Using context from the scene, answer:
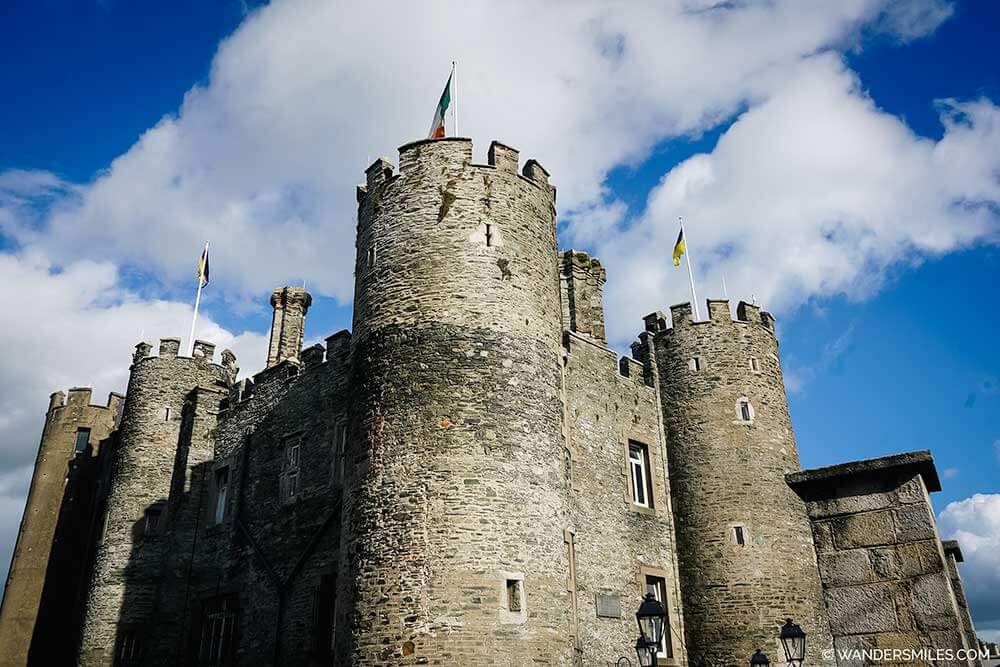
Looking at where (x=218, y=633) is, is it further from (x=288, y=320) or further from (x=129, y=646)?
(x=288, y=320)

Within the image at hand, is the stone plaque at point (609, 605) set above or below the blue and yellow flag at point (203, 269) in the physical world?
below

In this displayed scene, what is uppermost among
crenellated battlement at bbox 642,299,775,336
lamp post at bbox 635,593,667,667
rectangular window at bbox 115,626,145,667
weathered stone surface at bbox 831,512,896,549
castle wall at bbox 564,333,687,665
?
crenellated battlement at bbox 642,299,775,336

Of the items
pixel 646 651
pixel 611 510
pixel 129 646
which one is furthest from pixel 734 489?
pixel 129 646

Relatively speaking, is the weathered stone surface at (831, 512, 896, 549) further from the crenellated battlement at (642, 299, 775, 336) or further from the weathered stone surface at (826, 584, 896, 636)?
the crenellated battlement at (642, 299, 775, 336)

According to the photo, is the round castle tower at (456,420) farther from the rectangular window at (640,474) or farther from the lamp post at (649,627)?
the rectangular window at (640,474)

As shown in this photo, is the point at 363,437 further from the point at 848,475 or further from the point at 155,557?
the point at 155,557

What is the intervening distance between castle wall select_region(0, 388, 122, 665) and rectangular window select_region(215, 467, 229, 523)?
1079cm

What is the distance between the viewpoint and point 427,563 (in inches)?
504

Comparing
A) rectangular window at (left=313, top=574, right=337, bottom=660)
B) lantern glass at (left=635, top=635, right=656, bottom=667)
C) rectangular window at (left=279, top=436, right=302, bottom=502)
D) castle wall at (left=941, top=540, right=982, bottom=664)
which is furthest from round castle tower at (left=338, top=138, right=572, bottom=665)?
castle wall at (left=941, top=540, right=982, bottom=664)

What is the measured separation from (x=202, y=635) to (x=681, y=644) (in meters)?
11.9

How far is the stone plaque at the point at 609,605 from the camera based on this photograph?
54.1 feet

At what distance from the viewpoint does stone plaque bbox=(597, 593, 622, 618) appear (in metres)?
16.5

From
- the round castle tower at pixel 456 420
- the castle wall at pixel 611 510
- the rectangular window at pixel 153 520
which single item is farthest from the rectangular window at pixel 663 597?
the rectangular window at pixel 153 520

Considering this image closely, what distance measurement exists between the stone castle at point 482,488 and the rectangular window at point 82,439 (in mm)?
6645
